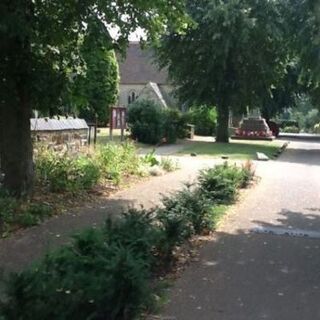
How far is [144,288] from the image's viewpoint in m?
4.85

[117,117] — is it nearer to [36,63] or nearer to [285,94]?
[36,63]

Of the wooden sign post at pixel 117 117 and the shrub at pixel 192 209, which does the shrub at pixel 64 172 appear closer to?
the shrub at pixel 192 209

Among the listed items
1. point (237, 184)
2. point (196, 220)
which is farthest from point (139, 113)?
point (196, 220)

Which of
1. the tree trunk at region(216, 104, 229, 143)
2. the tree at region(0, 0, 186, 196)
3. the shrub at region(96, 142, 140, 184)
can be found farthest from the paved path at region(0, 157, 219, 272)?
the tree trunk at region(216, 104, 229, 143)

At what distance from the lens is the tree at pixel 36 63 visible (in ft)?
33.9

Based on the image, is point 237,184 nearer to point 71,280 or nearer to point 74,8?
point 74,8

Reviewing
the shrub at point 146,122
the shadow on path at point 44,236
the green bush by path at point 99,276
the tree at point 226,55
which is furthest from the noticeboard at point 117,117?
the tree at point 226,55

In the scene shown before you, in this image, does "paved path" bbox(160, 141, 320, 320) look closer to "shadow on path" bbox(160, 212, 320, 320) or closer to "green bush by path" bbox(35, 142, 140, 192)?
"shadow on path" bbox(160, 212, 320, 320)

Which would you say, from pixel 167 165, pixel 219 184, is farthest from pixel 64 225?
pixel 167 165

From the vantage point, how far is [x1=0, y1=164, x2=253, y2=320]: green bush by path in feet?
13.5

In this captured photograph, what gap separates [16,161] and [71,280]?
21.4 ft

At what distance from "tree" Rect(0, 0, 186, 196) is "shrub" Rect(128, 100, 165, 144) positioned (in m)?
20.3

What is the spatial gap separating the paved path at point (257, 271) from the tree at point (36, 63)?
370 centimetres

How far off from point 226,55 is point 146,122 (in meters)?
5.48
